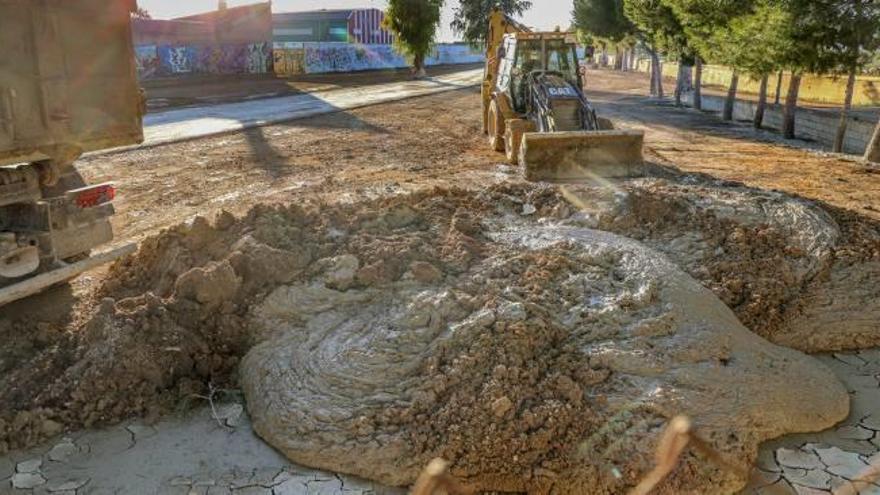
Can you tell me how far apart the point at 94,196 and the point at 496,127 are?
960cm

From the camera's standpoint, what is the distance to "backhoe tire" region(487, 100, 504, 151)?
14.4m

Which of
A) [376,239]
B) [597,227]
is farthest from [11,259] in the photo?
[597,227]

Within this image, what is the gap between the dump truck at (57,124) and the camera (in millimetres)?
5156

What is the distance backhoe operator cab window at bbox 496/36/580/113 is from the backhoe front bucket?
3.02 metres

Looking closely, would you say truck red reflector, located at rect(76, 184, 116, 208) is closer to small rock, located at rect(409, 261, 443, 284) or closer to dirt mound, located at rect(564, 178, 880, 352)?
small rock, located at rect(409, 261, 443, 284)

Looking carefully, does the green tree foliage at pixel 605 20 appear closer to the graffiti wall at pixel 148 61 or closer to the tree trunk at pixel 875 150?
the tree trunk at pixel 875 150

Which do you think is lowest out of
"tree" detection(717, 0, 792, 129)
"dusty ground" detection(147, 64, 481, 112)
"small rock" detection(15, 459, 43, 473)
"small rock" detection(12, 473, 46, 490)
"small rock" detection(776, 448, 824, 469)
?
"small rock" detection(776, 448, 824, 469)

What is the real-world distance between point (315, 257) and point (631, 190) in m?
4.45

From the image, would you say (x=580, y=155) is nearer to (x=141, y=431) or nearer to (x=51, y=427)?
(x=141, y=431)

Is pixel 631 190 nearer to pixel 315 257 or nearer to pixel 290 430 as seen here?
pixel 315 257

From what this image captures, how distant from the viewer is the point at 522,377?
16.4ft

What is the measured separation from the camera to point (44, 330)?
18.9 feet

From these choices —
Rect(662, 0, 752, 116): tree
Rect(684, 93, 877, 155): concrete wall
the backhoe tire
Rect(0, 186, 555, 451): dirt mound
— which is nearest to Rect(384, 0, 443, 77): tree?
Rect(662, 0, 752, 116): tree

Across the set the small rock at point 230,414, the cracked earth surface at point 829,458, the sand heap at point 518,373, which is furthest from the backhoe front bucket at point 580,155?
the small rock at point 230,414
